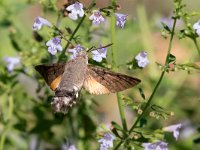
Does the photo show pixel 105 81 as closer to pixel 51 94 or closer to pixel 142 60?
pixel 142 60

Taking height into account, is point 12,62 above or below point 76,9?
above

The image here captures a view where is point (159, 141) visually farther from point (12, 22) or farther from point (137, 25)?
point (137, 25)

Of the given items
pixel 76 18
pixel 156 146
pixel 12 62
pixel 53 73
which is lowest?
pixel 156 146

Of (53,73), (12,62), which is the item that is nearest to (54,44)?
(53,73)

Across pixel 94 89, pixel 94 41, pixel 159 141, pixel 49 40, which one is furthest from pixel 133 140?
pixel 94 41

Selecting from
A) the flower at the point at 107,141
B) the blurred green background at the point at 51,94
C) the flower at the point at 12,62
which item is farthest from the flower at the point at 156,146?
the flower at the point at 12,62

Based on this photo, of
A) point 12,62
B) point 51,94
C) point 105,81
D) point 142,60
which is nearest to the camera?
point 105,81
